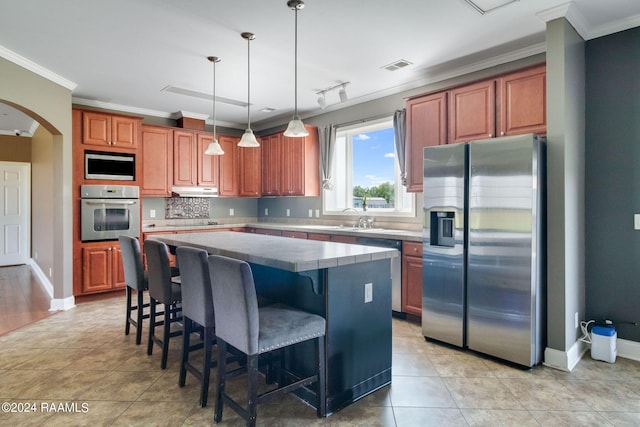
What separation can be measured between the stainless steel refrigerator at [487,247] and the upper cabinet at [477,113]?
0.44 metres

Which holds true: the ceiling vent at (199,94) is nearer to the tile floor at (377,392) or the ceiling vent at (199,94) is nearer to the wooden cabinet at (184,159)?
the wooden cabinet at (184,159)

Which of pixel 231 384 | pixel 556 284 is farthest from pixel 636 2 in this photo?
pixel 231 384

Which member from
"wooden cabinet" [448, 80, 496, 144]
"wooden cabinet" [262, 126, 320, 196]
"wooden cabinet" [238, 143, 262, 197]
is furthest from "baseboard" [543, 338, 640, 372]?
"wooden cabinet" [238, 143, 262, 197]

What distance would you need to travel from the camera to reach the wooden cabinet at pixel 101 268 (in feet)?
15.4

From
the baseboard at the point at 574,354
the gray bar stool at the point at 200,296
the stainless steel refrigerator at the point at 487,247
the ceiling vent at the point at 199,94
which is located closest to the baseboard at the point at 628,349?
the baseboard at the point at 574,354

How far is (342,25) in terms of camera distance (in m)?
3.04

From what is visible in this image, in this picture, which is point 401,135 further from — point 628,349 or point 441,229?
point 628,349

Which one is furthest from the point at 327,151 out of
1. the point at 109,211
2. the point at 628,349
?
the point at 628,349

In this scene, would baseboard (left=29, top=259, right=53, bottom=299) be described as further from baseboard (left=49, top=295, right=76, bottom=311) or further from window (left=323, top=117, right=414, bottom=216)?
window (left=323, top=117, right=414, bottom=216)

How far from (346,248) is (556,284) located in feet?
5.53

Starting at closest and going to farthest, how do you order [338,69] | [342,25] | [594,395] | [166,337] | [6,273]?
1. [594,395]
2. [166,337]
3. [342,25]
4. [338,69]
5. [6,273]

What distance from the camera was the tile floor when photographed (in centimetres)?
217

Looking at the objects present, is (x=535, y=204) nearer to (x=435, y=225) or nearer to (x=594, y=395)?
(x=435, y=225)

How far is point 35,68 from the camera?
3861 millimetres
